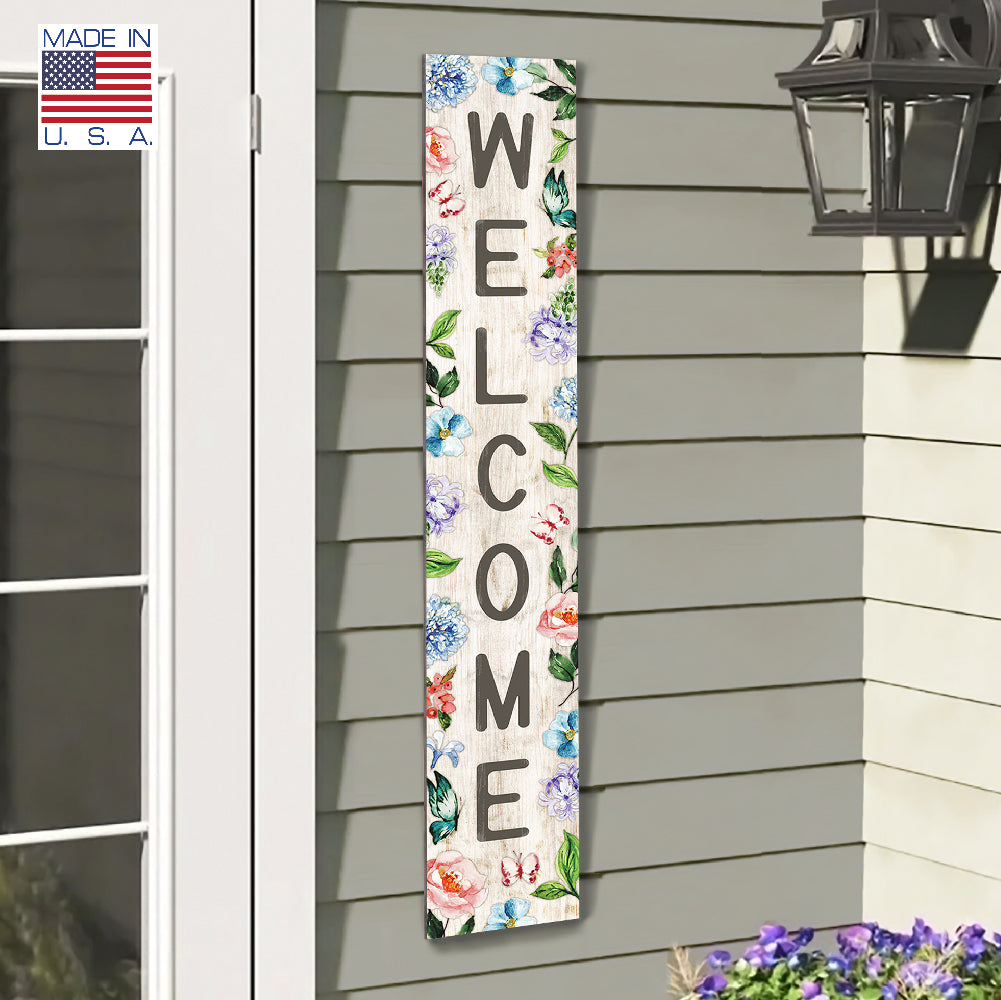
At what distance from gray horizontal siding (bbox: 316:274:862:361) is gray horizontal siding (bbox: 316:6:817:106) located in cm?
31

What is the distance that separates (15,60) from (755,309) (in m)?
1.31

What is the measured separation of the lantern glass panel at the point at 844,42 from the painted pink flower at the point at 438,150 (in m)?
0.60

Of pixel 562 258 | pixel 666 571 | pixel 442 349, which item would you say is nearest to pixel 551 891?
pixel 666 571

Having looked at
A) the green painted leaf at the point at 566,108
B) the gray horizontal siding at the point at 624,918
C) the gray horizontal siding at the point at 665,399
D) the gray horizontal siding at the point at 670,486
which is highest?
the green painted leaf at the point at 566,108

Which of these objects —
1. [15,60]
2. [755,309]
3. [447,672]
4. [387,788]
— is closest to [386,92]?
[15,60]

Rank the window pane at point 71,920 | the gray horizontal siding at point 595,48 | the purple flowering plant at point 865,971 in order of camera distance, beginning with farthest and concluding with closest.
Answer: the gray horizontal siding at point 595,48
the window pane at point 71,920
the purple flowering plant at point 865,971

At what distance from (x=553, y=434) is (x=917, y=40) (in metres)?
0.85

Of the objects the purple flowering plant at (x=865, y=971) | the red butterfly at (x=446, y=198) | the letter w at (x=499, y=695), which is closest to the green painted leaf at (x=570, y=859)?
the letter w at (x=499, y=695)

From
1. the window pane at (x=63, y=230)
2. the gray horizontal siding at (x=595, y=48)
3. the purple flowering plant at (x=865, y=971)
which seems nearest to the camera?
the purple flowering plant at (x=865, y=971)

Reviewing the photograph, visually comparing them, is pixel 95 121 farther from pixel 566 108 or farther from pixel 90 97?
pixel 566 108

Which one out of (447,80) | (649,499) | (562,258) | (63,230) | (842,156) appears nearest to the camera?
(63,230)

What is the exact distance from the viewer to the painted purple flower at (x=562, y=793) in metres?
2.72

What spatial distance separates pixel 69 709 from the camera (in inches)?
96.3

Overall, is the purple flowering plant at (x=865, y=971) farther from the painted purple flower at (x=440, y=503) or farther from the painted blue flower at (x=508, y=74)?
the painted blue flower at (x=508, y=74)
